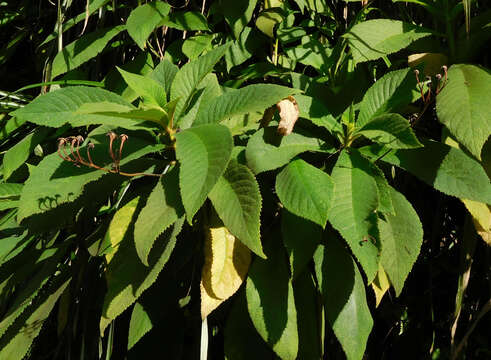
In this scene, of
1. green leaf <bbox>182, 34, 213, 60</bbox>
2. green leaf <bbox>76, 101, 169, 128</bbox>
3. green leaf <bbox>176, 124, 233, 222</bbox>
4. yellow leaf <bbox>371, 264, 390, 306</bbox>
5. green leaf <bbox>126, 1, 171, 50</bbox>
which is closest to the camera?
green leaf <bbox>176, 124, 233, 222</bbox>

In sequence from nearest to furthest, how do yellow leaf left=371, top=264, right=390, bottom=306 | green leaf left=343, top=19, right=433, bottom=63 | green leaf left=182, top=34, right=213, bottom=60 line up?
yellow leaf left=371, top=264, right=390, bottom=306, green leaf left=343, top=19, right=433, bottom=63, green leaf left=182, top=34, right=213, bottom=60

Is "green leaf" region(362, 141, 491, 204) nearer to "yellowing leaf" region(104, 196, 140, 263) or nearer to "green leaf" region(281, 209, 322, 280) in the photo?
"green leaf" region(281, 209, 322, 280)

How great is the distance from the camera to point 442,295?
1.43m

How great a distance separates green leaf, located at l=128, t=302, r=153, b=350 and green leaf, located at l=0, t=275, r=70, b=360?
21 centimetres

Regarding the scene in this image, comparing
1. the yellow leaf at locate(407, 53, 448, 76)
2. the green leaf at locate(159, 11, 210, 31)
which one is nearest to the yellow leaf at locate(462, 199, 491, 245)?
the yellow leaf at locate(407, 53, 448, 76)

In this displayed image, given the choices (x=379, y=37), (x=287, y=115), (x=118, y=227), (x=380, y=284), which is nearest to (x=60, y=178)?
(x=118, y=227)

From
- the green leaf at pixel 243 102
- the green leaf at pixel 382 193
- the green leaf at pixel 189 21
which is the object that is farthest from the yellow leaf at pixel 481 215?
the green leaf at pixel 189 21

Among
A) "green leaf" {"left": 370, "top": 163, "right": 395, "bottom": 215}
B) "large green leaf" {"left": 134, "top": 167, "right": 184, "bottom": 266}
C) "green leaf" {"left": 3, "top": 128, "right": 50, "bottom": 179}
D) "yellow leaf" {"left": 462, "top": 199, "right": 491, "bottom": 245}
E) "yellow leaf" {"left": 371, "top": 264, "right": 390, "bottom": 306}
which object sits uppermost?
"large green leaf" {"left": 134, "top": 167, "right": 184, "bottom": 266}

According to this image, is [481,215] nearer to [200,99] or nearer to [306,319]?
[306,319]

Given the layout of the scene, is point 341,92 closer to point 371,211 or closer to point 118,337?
point 371,211

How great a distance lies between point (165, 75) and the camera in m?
1.18

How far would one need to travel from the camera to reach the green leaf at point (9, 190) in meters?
1.22

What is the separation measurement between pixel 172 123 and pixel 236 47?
0.46 metres

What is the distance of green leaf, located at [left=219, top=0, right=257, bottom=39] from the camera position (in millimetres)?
1327
